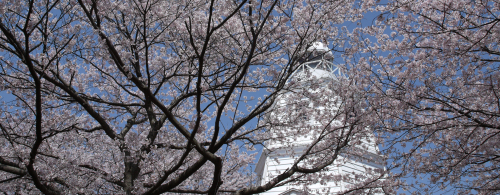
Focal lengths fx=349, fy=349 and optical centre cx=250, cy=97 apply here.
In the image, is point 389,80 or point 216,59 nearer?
point 389,80

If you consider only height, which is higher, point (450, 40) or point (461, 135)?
point (450, 40)

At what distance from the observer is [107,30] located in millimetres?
7473

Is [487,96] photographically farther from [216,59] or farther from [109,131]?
[109,131]

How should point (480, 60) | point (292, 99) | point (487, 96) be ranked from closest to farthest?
point (480, 60) < point (487, 96) < point (292, 99)

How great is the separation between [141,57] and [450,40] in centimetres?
655

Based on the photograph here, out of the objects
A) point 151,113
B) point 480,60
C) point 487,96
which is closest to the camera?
point 480,60

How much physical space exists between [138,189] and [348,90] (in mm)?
5302

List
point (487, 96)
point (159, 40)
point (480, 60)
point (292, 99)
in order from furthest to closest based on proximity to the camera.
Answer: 1. point (292, 99)
2. point (159, 40)
3. point (487, 96)
4. point (480, 60)

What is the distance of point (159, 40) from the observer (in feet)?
26.8

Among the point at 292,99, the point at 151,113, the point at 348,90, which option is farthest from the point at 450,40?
the point at 151,113

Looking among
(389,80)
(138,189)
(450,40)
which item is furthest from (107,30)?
(450,40)

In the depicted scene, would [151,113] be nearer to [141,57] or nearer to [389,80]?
[141,57]

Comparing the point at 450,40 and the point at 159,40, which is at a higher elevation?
the point at 159,40

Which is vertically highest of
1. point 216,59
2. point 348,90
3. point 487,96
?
point 216,59
